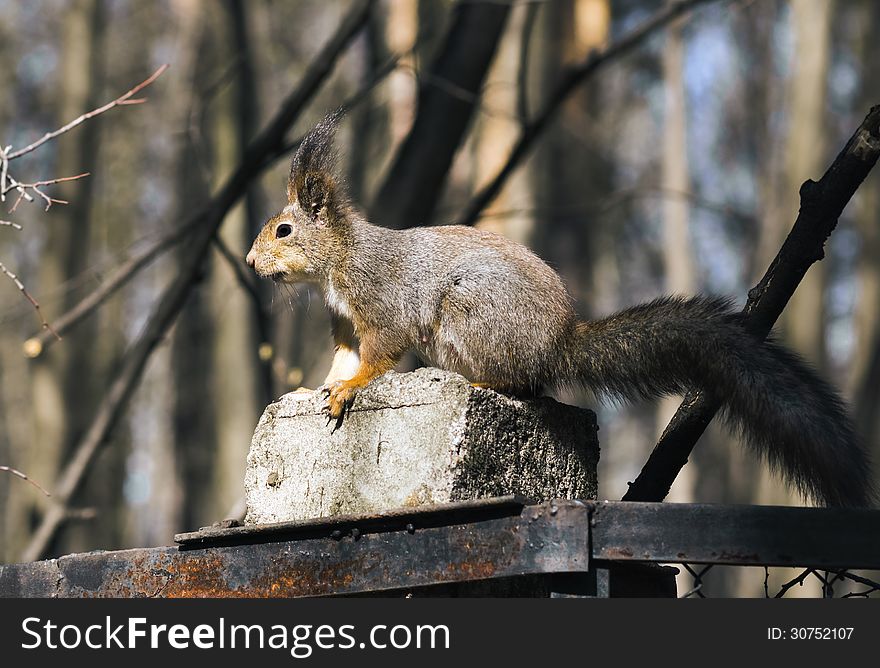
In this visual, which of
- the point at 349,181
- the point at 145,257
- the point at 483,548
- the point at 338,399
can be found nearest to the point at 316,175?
the point at 349,181

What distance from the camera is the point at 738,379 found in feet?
8.03

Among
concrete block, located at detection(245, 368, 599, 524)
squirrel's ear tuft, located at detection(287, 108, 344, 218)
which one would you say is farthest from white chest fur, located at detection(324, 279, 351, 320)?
concrete block, located at detection(245, 368, 599, 524)

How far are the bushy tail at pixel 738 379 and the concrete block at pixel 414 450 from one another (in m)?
0.17

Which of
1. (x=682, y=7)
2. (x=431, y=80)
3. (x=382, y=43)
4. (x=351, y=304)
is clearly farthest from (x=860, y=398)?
(x=351, y=304)

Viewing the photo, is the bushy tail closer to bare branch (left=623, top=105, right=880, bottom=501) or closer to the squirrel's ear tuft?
bare branch (left=623, top=105, right=880, bottom=501)

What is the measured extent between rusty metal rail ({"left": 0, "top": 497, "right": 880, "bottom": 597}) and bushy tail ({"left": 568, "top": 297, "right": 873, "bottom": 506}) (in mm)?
251

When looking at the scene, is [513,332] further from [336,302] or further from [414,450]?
[336,302]

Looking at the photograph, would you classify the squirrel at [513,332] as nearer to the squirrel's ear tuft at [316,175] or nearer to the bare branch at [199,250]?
the squirrel's ear tuft at [316,175]

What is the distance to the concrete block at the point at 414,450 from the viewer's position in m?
2.44

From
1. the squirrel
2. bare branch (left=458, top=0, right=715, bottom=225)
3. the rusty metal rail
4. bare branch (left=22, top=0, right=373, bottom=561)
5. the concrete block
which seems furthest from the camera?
bare branch (left=458, top=0, right=715, bottom=225)

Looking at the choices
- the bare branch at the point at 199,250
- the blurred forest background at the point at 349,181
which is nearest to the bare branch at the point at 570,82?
the blurred forest background at the point at 349,181

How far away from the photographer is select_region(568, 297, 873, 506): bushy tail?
2.23 m

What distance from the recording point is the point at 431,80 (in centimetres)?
533
